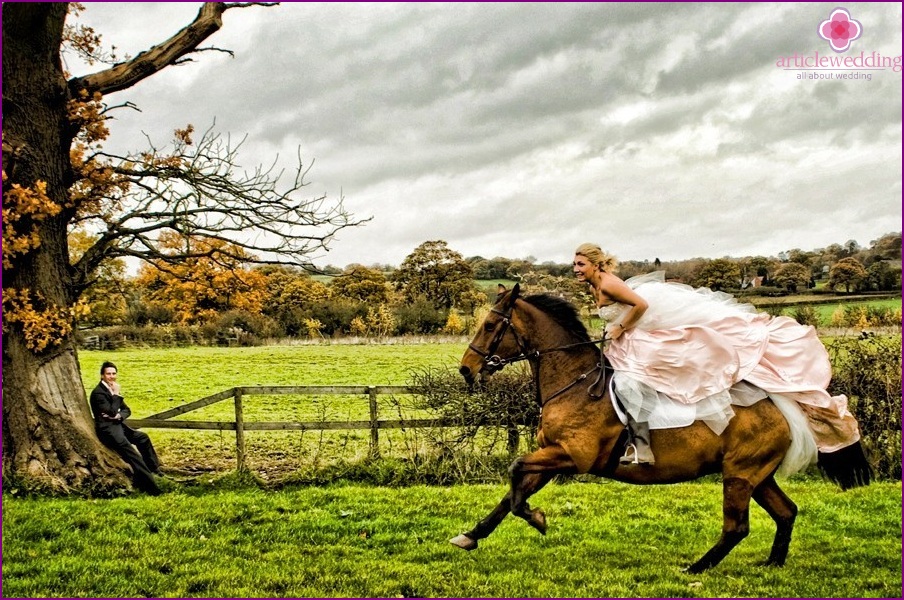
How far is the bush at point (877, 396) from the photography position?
10828mm

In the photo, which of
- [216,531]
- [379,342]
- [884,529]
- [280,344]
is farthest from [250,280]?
[280,344]

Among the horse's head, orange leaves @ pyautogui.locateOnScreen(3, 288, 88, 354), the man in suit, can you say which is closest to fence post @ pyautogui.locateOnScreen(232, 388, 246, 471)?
the man in suit

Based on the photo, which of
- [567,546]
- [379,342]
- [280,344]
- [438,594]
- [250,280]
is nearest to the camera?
[438,594]

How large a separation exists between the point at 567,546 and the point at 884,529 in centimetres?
384

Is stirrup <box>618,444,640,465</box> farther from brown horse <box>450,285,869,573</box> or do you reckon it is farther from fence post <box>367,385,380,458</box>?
fence post <box>367,385,380,458</box>

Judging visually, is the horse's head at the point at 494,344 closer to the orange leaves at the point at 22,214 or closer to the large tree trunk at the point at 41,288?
the large tree trunk at the point at 41,288

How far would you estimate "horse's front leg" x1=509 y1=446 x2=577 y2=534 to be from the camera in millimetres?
5941

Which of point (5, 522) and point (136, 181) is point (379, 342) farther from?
point (5, 522)

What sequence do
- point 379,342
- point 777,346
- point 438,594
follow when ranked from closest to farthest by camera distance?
point 438,594, point 777,346, point 379,342

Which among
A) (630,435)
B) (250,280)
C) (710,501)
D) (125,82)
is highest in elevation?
(125,82)

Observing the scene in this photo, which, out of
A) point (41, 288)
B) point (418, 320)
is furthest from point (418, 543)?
point (418, 320)

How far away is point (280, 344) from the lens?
131ft

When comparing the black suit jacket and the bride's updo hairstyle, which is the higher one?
the bride's updo hairstyle

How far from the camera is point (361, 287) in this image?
50.5 m
